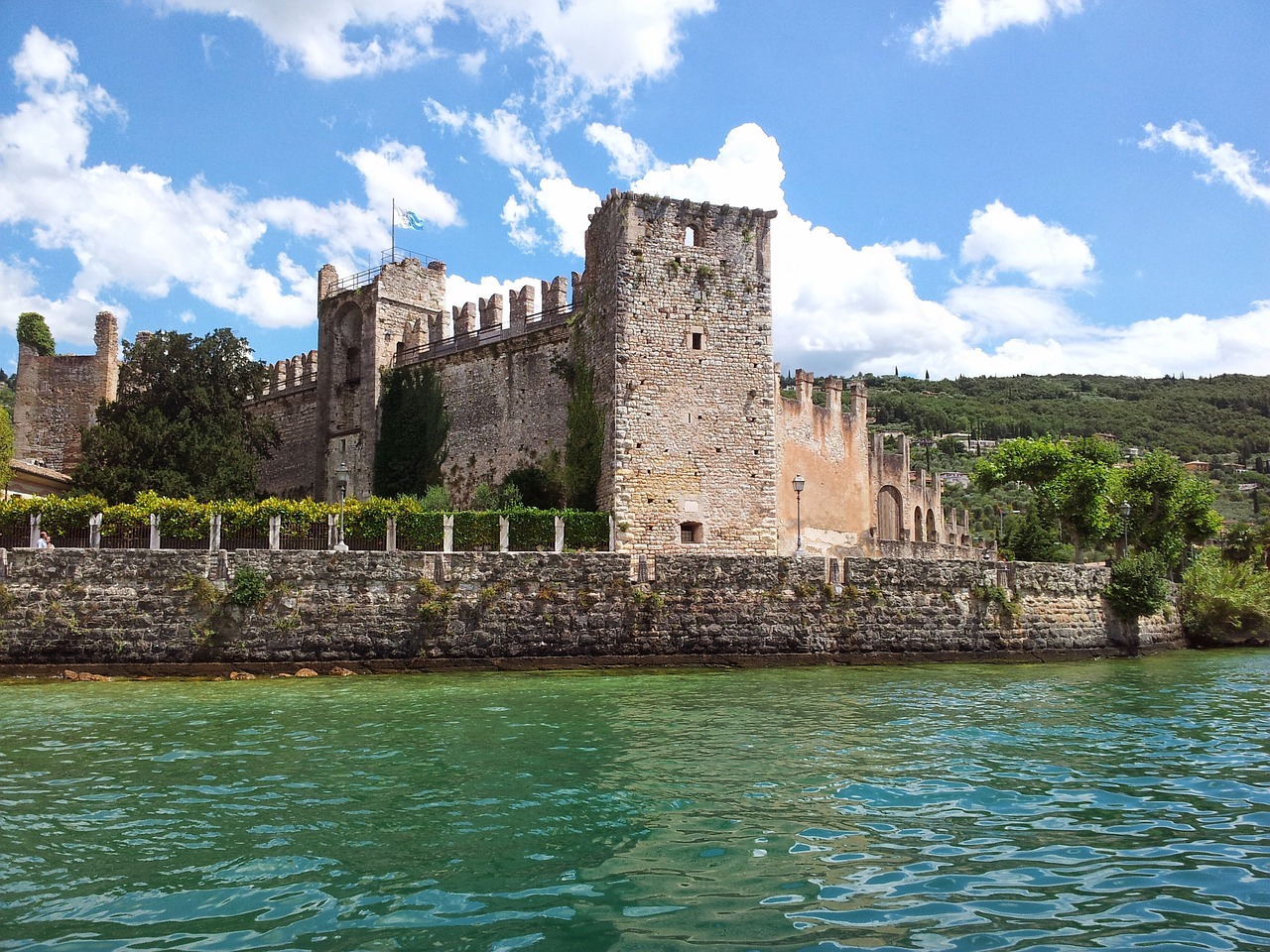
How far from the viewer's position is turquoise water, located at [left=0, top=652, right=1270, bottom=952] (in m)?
5.52

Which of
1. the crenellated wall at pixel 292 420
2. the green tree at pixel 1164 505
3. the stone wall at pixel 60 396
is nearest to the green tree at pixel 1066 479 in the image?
the green tree at pixel 1164 505

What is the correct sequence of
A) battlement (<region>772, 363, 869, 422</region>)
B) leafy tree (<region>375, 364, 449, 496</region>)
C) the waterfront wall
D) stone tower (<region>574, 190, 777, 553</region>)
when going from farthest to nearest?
1. leafy tree (<region>375, 364, 449, 496</region>)
2. battlement (<region>772, 363, 869, 422</region>)
3. stone tower (<region>574, 190, 777, 553</region>)
4. the waterfront wall

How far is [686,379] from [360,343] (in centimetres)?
1532

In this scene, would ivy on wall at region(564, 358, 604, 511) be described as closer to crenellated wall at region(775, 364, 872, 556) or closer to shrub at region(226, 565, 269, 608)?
crenellated wall at region(775, 364, 872, 556)

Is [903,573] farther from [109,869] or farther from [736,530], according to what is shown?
[109,869]

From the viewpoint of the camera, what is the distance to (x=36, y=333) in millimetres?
38656

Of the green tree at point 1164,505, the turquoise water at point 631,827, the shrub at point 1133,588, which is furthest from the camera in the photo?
the green tree at point 1164,505

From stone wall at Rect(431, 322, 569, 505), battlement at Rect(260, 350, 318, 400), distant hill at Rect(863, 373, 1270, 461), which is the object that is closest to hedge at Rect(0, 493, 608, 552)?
stone wall at Rect(431, 322, 569, 505)

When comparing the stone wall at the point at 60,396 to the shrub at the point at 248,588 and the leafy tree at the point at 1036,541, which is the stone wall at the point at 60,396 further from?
the leafy tree at the point at 1036,541

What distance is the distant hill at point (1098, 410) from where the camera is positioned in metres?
91.2

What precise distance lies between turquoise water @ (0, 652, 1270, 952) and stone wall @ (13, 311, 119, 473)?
26982mm

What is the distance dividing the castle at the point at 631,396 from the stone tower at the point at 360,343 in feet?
0.23

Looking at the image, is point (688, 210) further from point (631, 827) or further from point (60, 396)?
point (60, 396)

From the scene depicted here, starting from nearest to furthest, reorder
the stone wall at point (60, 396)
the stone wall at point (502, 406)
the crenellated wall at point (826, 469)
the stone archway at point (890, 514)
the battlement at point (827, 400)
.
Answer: the stone wall at point (502, 406)
the crenellated wall at point (826, 469)
the battlement at point (827, 400)
the stone wall at point (60, 396)
the stone archway at point (890, 514)
